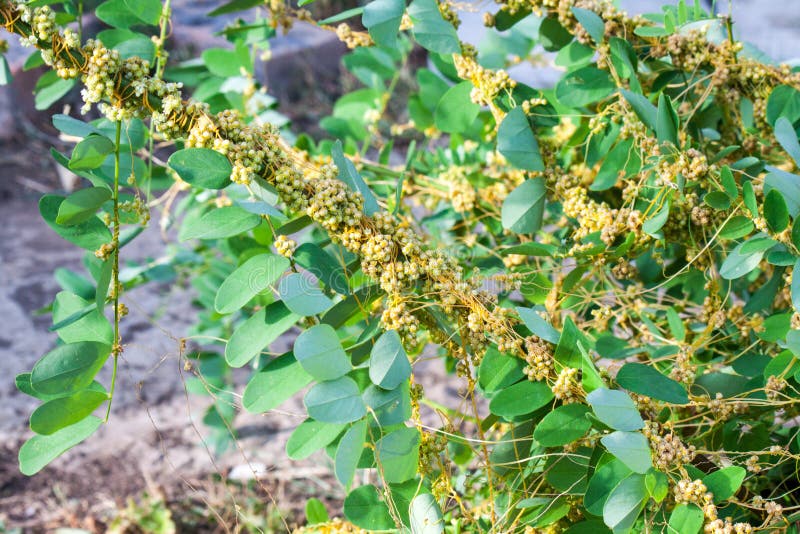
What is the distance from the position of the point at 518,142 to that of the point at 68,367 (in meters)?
0.54

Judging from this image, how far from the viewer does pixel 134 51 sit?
997 millimetres

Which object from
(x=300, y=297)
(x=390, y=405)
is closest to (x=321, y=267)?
(x=300, y=297)

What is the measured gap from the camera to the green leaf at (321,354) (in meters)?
0.71

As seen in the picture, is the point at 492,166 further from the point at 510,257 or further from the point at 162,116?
the point at 162,116

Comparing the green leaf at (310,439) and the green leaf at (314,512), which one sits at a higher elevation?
the green leaf at (310,439)

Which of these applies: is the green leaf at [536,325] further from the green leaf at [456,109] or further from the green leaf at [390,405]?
the green leaf at [456,109]

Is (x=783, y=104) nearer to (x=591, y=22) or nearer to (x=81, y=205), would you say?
(x=591, y=22)

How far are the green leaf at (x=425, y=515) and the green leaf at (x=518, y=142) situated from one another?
39cm

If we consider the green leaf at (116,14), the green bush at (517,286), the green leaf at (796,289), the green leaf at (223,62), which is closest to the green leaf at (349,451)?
the green bush at (517,286)

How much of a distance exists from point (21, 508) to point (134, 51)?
1302 millimetres

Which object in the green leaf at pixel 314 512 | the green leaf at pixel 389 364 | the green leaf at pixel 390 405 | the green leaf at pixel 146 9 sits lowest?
the green leaf at pixel 314 512

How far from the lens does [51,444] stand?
811 mm

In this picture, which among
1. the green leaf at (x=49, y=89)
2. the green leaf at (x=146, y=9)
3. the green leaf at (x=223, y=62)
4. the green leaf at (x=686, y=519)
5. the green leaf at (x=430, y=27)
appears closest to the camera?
the green leaf at (x=686, y=519)

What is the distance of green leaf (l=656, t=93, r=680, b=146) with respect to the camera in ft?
2.67
